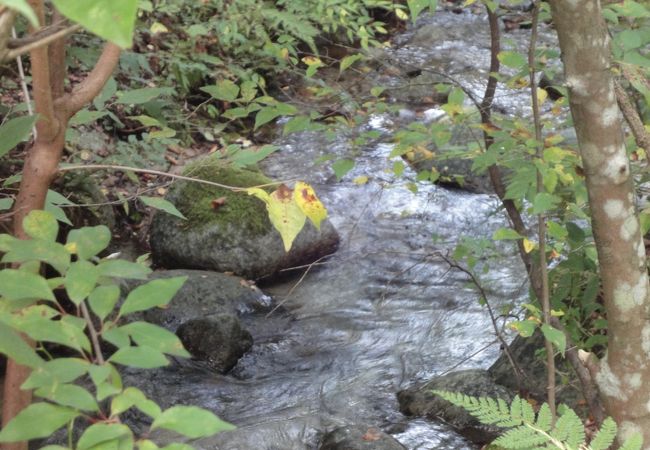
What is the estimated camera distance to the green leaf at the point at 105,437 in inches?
31.7

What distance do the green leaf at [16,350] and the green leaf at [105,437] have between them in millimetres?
113

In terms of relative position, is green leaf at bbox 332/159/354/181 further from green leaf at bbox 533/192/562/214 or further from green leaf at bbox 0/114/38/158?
green leaf at bbox 0/114/38/158

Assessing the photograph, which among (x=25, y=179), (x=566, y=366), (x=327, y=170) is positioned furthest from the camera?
(x=327, y=170)

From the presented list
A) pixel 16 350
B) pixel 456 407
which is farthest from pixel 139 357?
pixel 456 407

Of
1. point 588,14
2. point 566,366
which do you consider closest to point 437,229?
point 566,366

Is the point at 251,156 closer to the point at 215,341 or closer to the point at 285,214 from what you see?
the point at 285,214

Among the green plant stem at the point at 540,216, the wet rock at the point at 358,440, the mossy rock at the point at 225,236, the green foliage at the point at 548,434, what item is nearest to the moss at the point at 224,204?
the mossy rock at the point at 225,236

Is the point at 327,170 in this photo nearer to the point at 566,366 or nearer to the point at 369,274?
the point at 369,274

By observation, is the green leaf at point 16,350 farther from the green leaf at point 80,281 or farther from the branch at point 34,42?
the branch at point 34,42

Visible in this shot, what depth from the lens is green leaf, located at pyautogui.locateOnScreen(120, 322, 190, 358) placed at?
3.00ft

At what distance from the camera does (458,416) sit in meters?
3.98

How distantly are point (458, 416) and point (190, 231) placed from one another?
9.45 ft

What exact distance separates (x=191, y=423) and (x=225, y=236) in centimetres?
518

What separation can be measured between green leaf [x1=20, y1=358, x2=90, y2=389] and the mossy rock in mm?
4909
